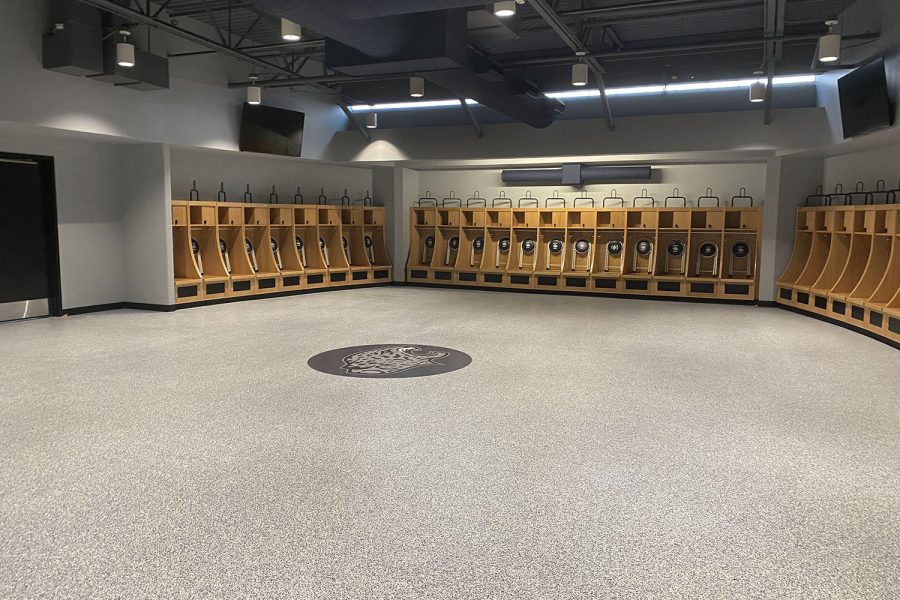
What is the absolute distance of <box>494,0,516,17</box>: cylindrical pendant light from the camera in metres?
5.16

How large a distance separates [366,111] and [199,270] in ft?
13.7

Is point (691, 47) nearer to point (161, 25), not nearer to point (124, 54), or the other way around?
point (161, 25)

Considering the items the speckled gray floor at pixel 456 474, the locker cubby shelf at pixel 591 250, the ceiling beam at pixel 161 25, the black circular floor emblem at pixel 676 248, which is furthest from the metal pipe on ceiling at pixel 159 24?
the black circular floor emblem at pixel 676 248

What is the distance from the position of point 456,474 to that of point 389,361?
2680 millimetres

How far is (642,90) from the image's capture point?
10266 mm

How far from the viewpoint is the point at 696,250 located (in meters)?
11.4

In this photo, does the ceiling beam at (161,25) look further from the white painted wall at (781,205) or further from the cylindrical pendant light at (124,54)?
the white painted wall at (781,205)

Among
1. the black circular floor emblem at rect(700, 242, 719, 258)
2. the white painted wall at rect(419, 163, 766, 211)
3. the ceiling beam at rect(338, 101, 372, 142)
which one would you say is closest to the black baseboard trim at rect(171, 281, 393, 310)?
the white painted wall at rect(419, 163, 766, 211)

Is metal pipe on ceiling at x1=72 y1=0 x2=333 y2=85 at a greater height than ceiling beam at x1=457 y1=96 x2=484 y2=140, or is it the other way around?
metal pipe on ceiling at x1=72 y1=0 x2=333 y2=85

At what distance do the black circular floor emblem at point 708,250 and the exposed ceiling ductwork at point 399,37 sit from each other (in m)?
4.73

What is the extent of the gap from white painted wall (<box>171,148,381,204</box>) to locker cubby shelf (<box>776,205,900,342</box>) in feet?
24.3

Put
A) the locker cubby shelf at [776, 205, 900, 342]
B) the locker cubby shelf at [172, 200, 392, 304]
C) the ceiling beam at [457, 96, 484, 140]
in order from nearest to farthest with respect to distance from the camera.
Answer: the locker cubby shelf at [776, 205, 900, 342]
the locker cubby shelf at [172, 200, 392, 304]
the ceiling beam at [457, 96, 484, 140]

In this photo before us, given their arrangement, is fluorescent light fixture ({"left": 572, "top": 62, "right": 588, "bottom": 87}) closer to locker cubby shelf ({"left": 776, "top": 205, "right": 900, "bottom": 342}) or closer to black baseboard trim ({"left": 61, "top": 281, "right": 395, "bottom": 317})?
locker cubby shelf ({"left": 776, "top": 205, "right": 900, "bottom": 342})

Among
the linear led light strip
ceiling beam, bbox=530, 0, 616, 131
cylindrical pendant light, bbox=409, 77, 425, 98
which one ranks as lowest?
Result: cylindrical pendant light, bbox=409, 77, 425, 98
